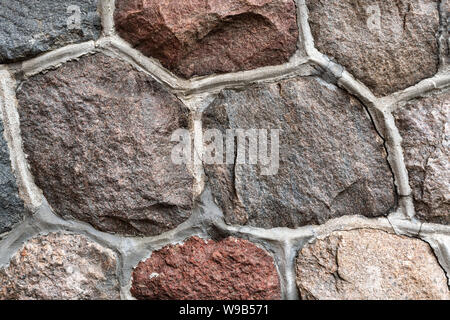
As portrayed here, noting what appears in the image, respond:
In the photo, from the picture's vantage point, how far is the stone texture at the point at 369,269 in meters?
0.97

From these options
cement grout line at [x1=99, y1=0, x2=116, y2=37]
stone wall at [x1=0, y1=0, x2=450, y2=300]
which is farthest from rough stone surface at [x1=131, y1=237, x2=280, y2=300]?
cement grout line at [x1=99, y1=0, x2=116, y2=37]

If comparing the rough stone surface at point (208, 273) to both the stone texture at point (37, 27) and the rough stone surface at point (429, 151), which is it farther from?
the stone texture at point (37, 27)

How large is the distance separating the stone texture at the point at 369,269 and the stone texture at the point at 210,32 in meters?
0.42

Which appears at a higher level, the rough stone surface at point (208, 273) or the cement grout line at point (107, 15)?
the cement grout line at point (107, 15)

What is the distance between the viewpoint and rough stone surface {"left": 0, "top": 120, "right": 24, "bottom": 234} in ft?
3.15

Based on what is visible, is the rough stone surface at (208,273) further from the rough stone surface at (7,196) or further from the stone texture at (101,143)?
the rough stone surface at (7,196)

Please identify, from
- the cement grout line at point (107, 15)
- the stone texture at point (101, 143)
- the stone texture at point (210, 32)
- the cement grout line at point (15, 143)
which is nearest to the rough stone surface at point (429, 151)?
the stone texture at point (210, 32)

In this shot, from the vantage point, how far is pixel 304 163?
3.29ft

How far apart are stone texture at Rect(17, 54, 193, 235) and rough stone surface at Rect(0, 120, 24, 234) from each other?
0.14 ft

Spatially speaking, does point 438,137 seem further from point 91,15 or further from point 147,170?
point 91,15

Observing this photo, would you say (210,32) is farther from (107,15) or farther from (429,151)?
(429,151)

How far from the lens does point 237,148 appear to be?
3.31 ft

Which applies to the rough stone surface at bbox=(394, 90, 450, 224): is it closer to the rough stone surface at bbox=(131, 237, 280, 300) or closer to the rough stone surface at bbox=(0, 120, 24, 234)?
the rough stone surface at bbox=(131, 237, 280, 300)

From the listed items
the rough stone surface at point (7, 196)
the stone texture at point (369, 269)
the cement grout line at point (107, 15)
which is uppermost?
the cement grout line at point (107, 15)
